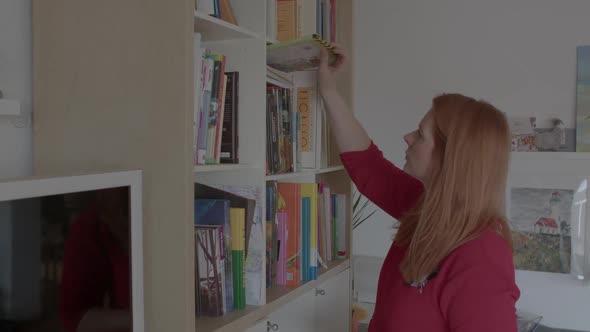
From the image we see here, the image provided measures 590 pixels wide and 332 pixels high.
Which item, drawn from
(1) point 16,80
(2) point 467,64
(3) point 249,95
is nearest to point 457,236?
(3) point 249,95

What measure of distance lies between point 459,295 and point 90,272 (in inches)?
32.7

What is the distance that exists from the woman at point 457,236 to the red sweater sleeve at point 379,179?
0.34 m

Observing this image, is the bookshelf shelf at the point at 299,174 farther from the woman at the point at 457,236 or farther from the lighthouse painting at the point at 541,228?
the lighthouse painting at the point at 541,228

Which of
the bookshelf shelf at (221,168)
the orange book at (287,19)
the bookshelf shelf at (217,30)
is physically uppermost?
the orange book at (287,19)

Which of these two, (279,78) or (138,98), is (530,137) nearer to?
(279,78)

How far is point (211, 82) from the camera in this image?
54.1 inches

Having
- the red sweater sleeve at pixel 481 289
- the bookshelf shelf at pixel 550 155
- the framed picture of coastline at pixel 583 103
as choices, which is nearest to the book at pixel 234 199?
the red sweater sleeve at pixel 481 289

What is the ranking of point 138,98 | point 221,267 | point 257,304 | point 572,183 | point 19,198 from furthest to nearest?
1. point 572,183
2. point 257,304
3. point 221,267
4. point 138,98
5. point 19,198

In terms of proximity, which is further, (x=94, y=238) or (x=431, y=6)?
(x=431, y=6)

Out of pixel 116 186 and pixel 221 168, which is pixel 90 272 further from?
pixel 221 168

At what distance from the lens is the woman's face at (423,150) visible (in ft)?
4.95

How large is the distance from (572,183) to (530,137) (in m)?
0.29

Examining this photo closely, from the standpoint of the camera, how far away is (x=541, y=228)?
2.69m

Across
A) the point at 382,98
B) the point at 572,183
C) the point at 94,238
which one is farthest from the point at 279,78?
the point at 572,183
